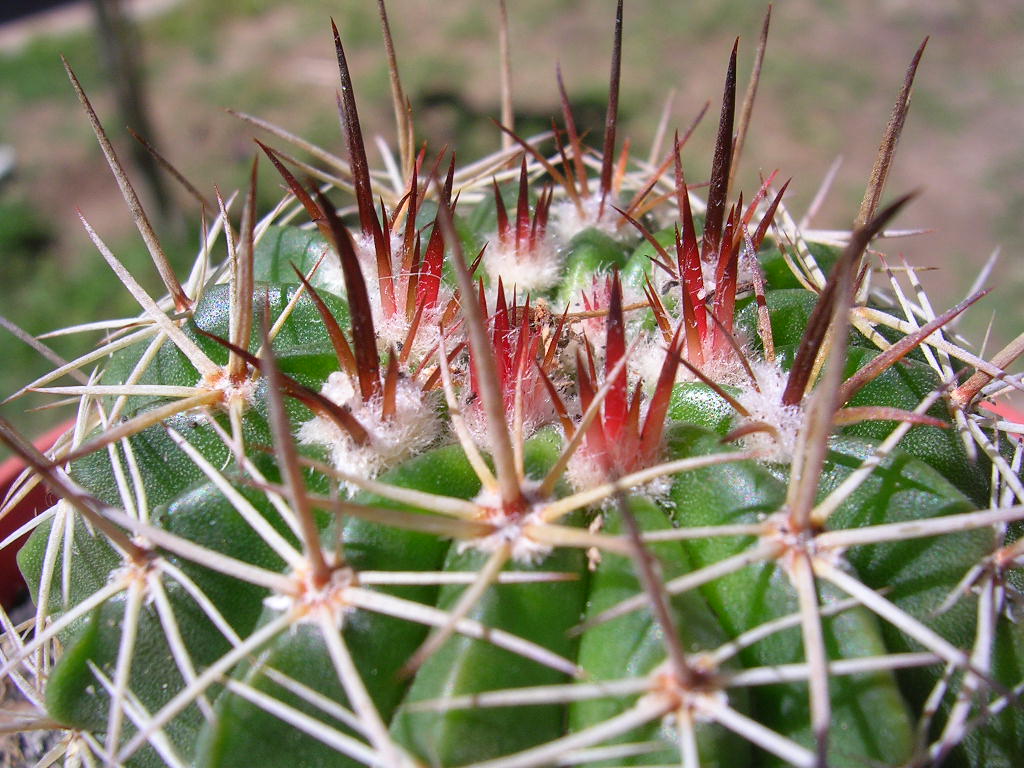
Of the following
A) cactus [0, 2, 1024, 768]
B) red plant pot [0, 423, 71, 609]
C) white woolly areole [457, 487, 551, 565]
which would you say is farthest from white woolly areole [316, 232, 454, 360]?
red plant pot [0, 423, 71, 609]

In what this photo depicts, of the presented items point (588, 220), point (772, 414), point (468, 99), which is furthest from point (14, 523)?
point (468, 99)

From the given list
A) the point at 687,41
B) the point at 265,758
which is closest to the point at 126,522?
the point at 265,758

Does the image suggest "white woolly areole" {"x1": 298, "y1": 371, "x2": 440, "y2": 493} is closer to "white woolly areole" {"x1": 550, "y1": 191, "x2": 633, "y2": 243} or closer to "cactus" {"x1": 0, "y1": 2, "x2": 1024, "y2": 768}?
"cactus" {"x1": 0, "y1": 2, "x2": 1024, "y2": 768}

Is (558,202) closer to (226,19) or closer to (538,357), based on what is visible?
(538,357)

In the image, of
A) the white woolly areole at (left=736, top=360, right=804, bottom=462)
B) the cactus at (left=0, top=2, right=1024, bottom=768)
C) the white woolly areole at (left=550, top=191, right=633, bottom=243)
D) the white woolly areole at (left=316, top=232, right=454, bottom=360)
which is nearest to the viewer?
the cactus at (left=0, top=2, right=1024, bottom=768)

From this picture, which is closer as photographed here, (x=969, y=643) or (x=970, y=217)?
(x=969, y=643)
